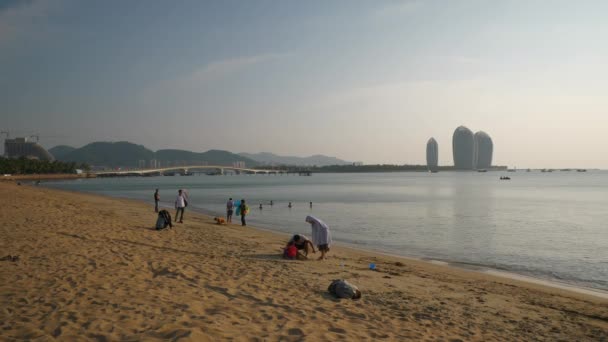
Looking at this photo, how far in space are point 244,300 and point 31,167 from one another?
177 metres

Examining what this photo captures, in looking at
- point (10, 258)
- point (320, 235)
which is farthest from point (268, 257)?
point (10, 258)

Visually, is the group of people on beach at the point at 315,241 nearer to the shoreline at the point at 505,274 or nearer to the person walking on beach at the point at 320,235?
the person walking on beach at the point at 320,235

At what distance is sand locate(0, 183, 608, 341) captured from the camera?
627 centimetres

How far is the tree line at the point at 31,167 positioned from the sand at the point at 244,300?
14939cm

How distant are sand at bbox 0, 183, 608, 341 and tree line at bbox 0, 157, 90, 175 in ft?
490

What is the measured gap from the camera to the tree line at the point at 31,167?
134325mm

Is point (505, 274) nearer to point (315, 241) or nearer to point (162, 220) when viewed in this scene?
point (315, 241)

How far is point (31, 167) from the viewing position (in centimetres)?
15162

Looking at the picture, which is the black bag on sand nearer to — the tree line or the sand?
the sand

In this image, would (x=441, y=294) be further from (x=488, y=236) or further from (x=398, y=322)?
(x=488, y=236)

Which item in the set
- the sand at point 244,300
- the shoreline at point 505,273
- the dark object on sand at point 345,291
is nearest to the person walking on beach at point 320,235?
the sand at point 244,300

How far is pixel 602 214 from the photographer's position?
122 ft

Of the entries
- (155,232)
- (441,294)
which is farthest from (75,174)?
(441,294)

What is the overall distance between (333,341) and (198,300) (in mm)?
2925
